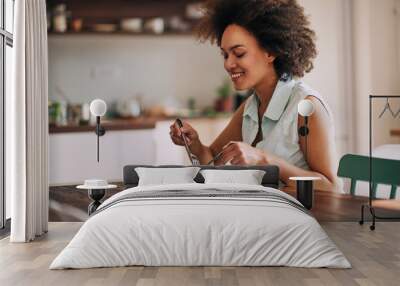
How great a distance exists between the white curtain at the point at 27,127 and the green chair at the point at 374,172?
9.75 feet

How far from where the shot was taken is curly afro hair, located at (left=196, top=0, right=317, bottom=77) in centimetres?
661

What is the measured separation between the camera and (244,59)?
673 cm

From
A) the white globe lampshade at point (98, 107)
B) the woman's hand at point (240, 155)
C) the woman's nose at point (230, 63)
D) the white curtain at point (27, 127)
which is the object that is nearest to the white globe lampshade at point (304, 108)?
the woman's hand at point (240, 155)

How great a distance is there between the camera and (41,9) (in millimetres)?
6148

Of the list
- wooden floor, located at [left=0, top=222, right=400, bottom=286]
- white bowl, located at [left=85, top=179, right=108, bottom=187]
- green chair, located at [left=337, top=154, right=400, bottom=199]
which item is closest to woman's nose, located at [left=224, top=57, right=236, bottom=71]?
green chair, located at [left=337, top=154, right=400, bottom=199]

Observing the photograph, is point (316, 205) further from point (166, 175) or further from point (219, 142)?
point (166, 175)

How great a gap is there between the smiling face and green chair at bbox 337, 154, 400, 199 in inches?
47.2

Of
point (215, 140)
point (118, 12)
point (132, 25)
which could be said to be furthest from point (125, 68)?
point (215, 140)

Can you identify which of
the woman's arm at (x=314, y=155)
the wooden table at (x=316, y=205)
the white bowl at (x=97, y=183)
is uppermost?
the woman's arm at (x=314, y=155)

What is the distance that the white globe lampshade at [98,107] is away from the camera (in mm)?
6672

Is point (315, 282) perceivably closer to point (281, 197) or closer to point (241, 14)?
point (281, 197)

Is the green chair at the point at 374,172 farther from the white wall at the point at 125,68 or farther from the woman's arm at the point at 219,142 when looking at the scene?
the white wall at the point at 125,68

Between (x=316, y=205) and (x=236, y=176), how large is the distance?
1.03m

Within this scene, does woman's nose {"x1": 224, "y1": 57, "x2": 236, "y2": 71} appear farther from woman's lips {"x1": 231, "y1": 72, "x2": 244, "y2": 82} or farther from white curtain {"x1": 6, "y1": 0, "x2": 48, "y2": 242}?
white curtain {"x1": 6, "y1": 0, "x2": 48, "y2": 242}
